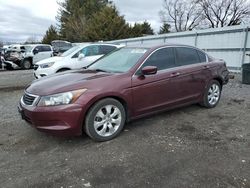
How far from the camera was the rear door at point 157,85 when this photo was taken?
429cm

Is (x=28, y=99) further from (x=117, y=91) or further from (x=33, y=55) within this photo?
(x=33, y=55)

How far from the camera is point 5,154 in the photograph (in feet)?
12.2

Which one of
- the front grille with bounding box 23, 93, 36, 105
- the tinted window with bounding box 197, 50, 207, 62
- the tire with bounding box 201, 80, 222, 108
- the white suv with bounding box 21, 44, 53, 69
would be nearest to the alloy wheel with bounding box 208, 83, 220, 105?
the tire with bounding box 201, 80, 222, 108

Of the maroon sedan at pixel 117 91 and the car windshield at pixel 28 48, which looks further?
the car windshield at pixel 28 48

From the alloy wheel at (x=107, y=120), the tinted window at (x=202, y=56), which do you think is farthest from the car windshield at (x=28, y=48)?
the alloy wheel at (x=107, y=120)

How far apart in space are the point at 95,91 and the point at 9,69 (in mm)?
15465

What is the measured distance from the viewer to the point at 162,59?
4.82 meters

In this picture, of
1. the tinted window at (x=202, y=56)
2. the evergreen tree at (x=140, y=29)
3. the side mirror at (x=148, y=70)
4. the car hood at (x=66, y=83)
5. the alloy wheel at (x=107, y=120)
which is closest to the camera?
the car hood at (x=66, y=83)

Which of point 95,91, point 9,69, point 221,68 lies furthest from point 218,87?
point 9,69

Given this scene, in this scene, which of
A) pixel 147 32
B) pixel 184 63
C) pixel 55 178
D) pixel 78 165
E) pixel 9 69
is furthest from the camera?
pixel 147 32

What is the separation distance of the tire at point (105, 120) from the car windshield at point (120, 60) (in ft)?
2.33

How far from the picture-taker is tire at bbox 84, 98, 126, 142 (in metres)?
3.84

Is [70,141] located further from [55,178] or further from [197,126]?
[197,126]

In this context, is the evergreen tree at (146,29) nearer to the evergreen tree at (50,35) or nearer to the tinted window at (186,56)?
the evergreen tree at (50,35)
